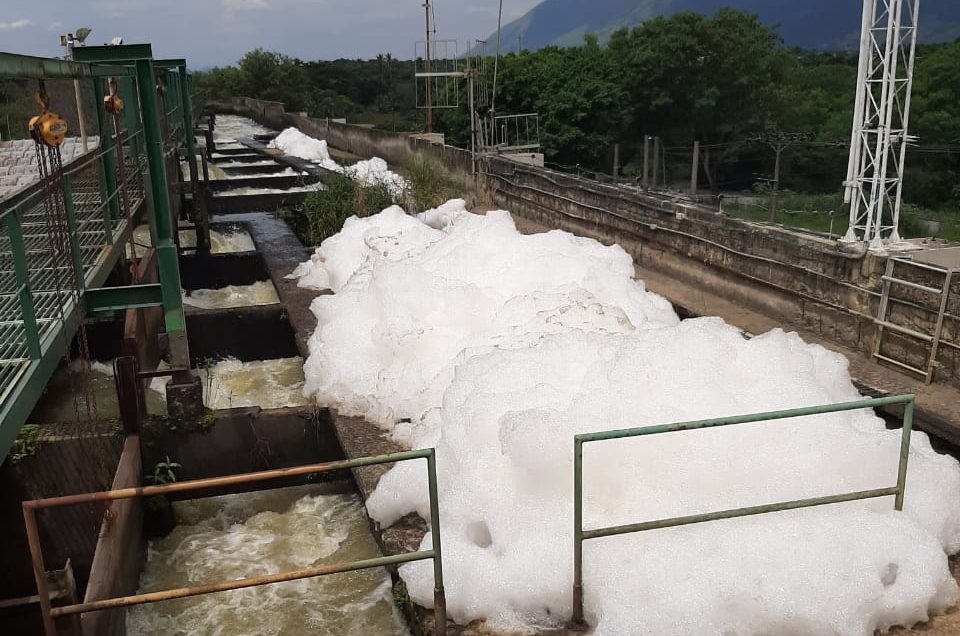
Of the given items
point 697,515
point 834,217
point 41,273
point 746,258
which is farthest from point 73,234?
point 834,217

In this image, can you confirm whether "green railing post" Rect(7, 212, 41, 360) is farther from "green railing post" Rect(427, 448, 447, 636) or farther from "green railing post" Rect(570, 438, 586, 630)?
"green railing post" Rect(570, 438, 586, 630)

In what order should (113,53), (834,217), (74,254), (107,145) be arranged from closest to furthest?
(74,254)
(113,53)
(107,145)
(834,217)

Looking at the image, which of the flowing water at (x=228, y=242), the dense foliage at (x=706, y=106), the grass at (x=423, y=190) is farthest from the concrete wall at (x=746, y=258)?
the dense foliage at (x=706, y=106)

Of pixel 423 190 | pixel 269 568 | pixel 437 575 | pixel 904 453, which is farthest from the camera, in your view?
pixel 423 190

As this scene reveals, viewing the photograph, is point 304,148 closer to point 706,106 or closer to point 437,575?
point 706,106

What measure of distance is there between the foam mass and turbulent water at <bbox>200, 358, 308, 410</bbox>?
2.81 metres

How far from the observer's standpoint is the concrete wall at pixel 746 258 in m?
7.72

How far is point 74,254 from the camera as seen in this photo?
5664 mm

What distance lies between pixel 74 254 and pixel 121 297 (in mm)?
499

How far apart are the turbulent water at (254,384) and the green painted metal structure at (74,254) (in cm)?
212

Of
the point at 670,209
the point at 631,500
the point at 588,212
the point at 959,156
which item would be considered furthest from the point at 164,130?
the point at 959,156

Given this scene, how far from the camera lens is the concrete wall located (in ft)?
25.3

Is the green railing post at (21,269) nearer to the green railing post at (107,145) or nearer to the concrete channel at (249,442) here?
the concrete channel at (249,442)

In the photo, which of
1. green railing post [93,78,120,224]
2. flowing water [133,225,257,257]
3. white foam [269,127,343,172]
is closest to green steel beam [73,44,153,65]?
green railing post [93,78,120,224]
